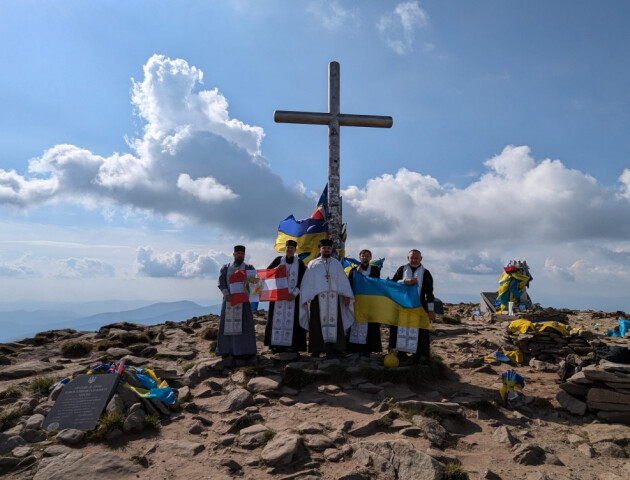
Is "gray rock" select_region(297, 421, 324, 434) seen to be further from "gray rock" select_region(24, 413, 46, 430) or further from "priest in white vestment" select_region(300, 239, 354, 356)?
"gray rock" select_region(24, 413, 46, 430)

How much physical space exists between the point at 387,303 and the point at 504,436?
11.6ft

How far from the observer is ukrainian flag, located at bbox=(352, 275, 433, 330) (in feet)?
27.6

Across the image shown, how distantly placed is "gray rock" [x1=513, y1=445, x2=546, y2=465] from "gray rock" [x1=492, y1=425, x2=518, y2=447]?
227mm

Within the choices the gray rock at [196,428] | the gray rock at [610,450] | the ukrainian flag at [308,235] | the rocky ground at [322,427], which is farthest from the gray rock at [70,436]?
the gray rock at [610,450]

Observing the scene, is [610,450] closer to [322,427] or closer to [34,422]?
[322,427]

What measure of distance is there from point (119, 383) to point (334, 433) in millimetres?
3682

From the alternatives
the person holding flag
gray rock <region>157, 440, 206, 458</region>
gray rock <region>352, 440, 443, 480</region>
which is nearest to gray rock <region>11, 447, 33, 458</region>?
gray rock <region>157, 440, 206, 458</region>

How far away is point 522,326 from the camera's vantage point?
1063cm

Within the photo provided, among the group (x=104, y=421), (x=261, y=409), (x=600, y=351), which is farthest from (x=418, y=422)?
(x=104, y=421)

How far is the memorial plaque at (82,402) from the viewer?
235 inches

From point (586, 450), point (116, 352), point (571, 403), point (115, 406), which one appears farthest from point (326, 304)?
point (116, 352)

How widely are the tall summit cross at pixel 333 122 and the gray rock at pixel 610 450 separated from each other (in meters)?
6.23

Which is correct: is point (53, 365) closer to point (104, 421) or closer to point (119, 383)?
point (119, 383)

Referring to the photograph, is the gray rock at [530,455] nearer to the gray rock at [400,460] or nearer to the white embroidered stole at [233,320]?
the gray rock at [400,460]
